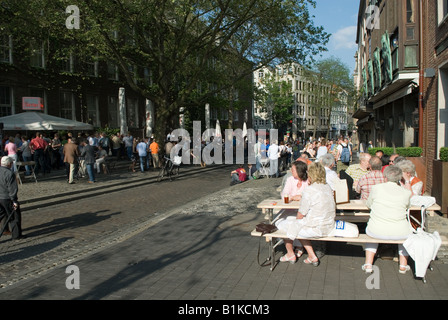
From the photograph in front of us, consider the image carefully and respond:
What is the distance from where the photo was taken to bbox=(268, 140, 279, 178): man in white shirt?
16906 millimetres

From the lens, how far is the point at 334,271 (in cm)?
523

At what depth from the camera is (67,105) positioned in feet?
88.4

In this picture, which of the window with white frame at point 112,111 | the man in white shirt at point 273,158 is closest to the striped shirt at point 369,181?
the man in white shirt at point 273,158

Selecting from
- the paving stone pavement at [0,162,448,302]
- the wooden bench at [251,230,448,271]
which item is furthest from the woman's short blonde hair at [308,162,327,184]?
the paving stone pavement at [0,162,448,302]

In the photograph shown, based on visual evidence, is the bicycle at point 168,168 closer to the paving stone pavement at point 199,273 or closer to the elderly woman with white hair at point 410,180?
the paving stone pavement at point 199,273

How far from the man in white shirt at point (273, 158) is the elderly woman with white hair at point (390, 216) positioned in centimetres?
1169

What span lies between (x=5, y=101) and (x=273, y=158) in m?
16.3

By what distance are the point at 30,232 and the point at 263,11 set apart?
14.4 meters

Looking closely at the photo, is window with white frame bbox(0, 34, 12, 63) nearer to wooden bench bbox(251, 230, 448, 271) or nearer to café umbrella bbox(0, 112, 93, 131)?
café umbrella bbox(0, 112, 93, 131)

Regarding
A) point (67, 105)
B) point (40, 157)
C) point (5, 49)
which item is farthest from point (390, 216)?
point (67, 105)

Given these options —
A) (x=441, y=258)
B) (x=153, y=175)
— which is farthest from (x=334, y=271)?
(x=153, y=175)

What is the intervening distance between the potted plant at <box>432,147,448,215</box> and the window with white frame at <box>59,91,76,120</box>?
932 inches

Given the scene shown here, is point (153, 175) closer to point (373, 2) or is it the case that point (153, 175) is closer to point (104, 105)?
point (104, 105)
